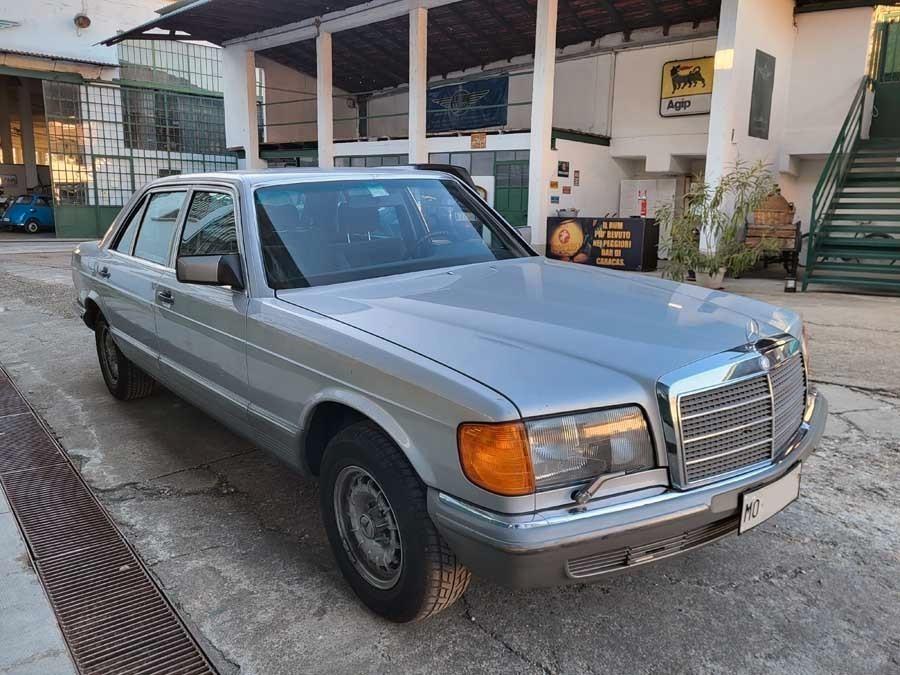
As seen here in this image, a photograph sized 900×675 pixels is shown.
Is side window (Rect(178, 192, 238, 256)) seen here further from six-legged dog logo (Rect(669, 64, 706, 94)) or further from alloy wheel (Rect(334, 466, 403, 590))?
six-legged dog logo (Rect(669, 64, 706, 94))

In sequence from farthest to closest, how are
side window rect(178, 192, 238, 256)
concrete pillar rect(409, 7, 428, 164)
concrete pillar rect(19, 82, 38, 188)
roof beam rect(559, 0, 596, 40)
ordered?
concrete pillar rect(19, 82, 38, 188) → concrete pillar rect(409, 7, 428, 164) → roof beam rect(559, 0, 596, 40) → side window rect(178, 192, 238, 256)

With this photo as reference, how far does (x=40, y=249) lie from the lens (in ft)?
66.9

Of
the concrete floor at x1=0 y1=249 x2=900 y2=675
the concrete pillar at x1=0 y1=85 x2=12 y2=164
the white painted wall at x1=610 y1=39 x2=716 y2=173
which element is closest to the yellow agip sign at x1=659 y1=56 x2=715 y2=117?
the white painted wall at x1=610 y1=39 x2=716 y2=173

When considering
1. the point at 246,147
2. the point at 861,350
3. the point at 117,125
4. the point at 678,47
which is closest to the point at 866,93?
the point at 678,47

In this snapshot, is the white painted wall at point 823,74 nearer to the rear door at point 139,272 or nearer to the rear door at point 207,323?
the rear door at point 139,272

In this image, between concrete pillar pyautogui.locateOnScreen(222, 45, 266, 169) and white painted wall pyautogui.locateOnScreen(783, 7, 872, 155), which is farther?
concrete pillar pyautogui.locateOnScreen(222, 45, 266, 169)

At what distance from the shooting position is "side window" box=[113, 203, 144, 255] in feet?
15.6

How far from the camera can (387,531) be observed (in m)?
2.57

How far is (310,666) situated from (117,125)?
90.1 ft

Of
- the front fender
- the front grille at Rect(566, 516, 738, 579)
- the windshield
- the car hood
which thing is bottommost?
the front grille at Rect(566, 516, 738, 579)

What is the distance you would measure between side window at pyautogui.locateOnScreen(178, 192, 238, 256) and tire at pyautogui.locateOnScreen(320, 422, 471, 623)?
137 centimetres

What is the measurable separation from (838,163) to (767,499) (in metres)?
13.1

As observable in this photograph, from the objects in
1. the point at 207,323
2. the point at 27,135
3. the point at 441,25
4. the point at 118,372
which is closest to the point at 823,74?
the point at 441,25

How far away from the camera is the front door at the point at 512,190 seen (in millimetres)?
16703
